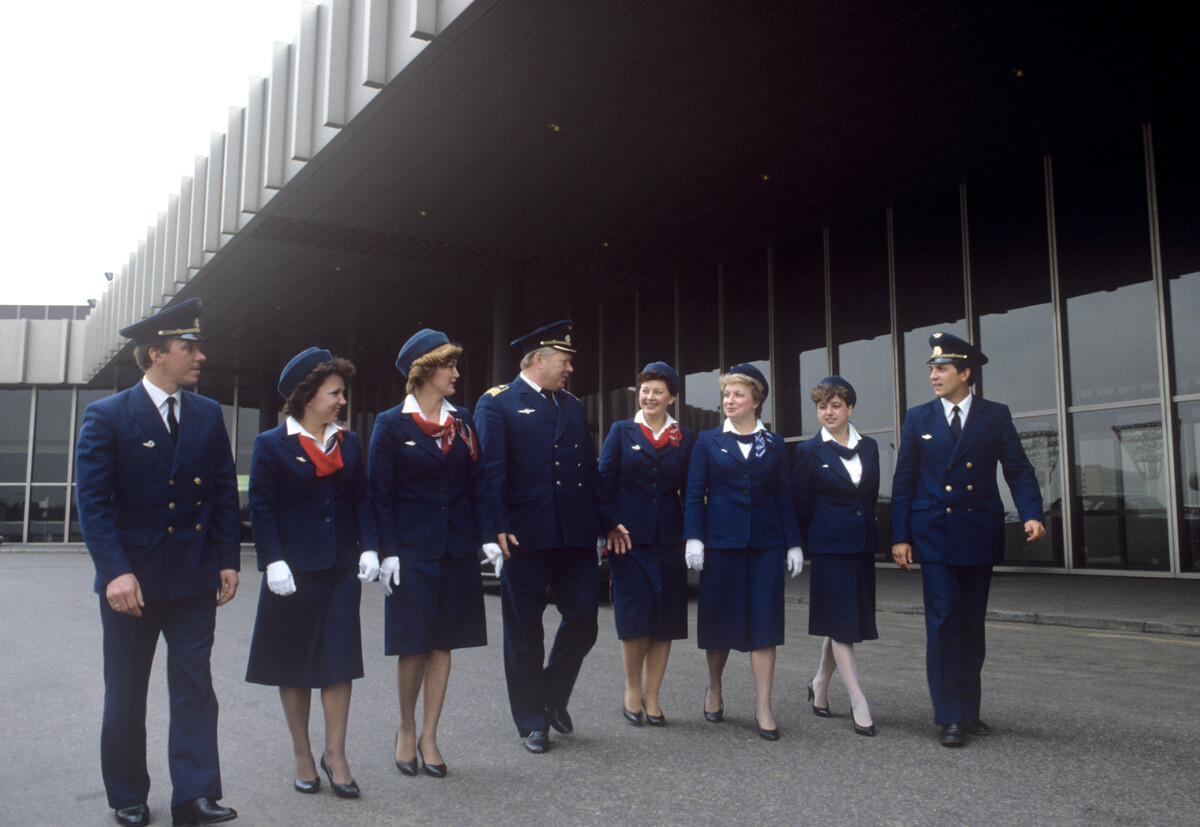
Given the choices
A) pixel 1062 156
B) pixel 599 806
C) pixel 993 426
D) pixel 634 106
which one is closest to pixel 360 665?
pixel 599 806

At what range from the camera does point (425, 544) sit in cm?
433

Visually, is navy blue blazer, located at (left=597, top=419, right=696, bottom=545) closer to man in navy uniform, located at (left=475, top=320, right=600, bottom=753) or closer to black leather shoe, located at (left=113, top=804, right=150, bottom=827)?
man in navy uniform, located at (left=475, top=320, right=600, bottom=753)

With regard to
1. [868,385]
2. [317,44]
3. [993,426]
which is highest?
[317,44]

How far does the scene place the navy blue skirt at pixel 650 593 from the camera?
16.7 ft

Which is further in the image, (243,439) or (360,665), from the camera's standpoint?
(243,439)

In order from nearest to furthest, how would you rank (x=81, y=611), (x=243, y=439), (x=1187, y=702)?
1. (x=1187, y=702)
2. (x=81, y=611)
3. (x=243, y=439)

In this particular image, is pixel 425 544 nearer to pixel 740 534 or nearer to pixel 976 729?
pixel 740 534

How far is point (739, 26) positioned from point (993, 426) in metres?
7.24

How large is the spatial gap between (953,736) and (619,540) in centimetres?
193

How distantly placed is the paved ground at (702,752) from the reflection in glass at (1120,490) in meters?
6.44

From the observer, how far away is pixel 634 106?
41.9 ft

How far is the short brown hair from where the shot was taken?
179 inches

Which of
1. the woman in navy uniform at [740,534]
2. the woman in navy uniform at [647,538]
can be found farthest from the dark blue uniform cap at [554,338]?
the woman in navy uniform at [740,534]

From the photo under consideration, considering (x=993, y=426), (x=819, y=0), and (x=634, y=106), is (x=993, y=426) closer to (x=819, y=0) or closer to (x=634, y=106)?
(x=819, y=0)
